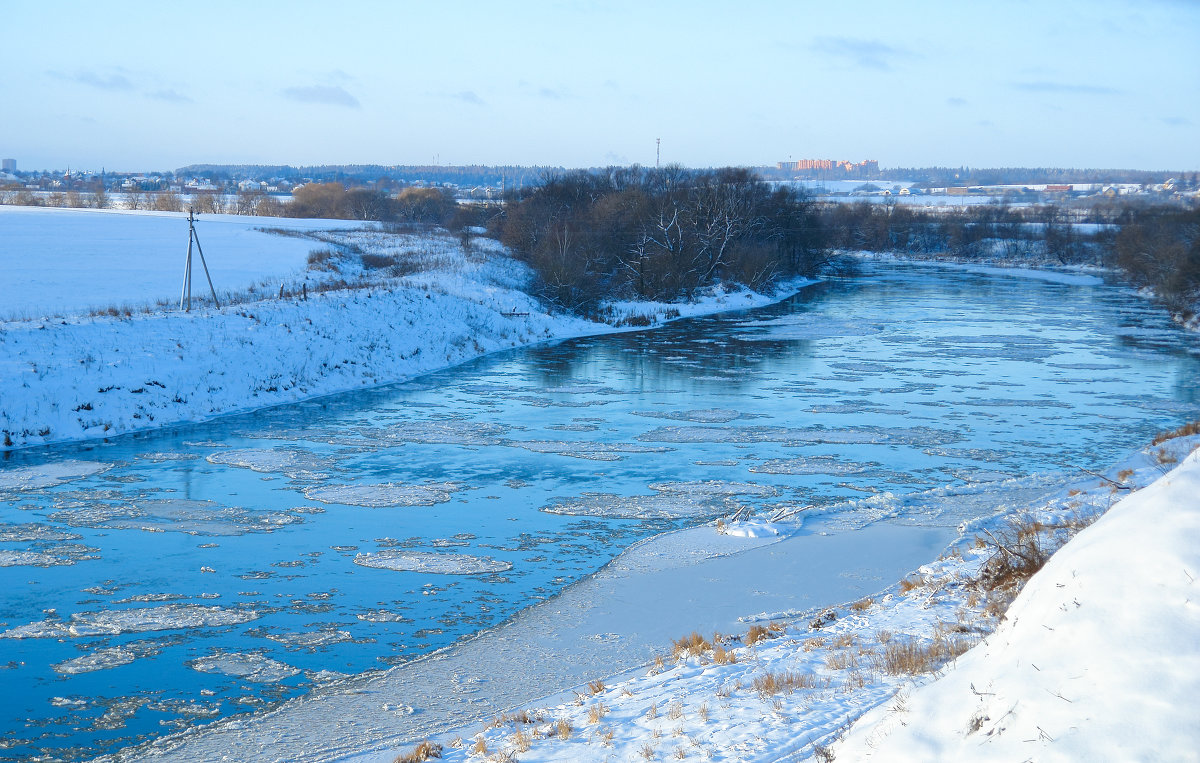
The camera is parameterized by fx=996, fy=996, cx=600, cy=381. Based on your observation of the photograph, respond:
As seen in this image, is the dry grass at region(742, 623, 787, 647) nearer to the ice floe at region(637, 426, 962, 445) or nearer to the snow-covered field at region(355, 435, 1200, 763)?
the snow-covered field at region(355, 435, 1200, 763)

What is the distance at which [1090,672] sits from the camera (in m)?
4.05

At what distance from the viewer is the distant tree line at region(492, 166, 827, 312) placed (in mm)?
44625

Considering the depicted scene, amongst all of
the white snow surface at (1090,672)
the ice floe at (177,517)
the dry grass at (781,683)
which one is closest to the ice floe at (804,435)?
the ice floe at (177,517)

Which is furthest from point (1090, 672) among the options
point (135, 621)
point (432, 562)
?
point (135, 621)

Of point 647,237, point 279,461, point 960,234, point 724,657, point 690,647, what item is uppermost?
point 960,234

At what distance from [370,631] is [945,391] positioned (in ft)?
55.6

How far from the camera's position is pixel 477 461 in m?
16.1

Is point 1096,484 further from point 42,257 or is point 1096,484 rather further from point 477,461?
point 42,257

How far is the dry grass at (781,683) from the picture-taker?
6137 mm

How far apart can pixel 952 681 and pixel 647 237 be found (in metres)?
44.2

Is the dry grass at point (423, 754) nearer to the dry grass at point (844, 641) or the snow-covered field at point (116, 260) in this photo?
the dry grass at point (844, 641)

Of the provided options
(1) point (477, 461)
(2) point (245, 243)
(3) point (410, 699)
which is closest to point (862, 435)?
(1) point (477, 461)

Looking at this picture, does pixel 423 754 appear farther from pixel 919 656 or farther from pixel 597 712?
pixel 919 656

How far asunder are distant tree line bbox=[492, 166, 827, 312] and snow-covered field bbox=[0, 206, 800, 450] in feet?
7.21
